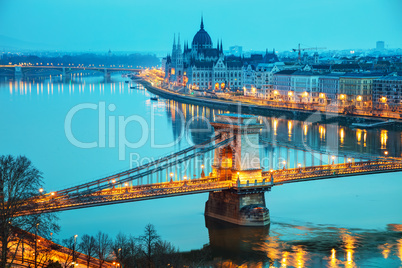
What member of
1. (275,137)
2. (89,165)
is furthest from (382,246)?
(275,137)

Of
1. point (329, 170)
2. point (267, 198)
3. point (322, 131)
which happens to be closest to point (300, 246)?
point (329, 170)

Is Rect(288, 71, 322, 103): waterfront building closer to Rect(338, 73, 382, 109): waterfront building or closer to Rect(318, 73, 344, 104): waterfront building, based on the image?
Rect(318, 73, 344, 104): waterfront building

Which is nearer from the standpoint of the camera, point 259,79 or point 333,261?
point 333,261

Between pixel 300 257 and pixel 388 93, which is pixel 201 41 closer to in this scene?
pixel 388 93

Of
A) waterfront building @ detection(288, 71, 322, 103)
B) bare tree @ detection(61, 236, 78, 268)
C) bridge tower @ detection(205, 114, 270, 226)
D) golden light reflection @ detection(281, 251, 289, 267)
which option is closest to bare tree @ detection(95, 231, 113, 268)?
bare tree @ detection(61, 236, 78, 268)

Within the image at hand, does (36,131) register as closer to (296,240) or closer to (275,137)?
(275,137)
